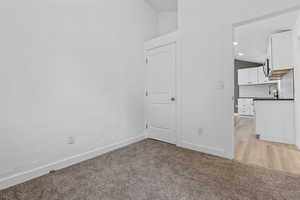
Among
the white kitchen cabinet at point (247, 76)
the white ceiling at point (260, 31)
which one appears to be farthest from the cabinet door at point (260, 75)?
the white ceiling at point (260, 31)

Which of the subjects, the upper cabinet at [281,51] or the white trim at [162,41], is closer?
the white trim at [162,41]

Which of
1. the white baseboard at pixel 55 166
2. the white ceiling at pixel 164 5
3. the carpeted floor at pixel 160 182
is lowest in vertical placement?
the carpeted floor at pixel 160 182

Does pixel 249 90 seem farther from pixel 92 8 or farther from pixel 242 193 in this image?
pixel 92 8

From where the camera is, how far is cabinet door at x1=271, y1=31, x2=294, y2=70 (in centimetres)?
320

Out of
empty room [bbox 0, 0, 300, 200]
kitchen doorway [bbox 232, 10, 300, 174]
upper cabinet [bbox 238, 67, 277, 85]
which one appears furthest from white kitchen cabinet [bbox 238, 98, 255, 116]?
empty room [bbox 0, 0, 300, 200]

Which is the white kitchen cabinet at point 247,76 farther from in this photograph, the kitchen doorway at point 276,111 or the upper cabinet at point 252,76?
the kitchen doorway at point 276,111

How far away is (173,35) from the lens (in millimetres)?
2852

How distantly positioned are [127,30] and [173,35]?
3.12 feet

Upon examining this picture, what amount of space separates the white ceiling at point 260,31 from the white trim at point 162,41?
2040mm

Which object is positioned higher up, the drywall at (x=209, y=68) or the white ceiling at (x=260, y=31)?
the white ceiling at (x=260, y=31)

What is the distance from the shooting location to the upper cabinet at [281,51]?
10.5ft

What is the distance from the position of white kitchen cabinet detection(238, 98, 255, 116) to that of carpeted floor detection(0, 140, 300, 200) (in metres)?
6.10

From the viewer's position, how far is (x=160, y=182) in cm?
163

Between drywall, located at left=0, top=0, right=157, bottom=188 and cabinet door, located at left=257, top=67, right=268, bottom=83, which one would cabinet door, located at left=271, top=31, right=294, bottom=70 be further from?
cabinet door, located at left=257, top=67, right=268, bottom=83
